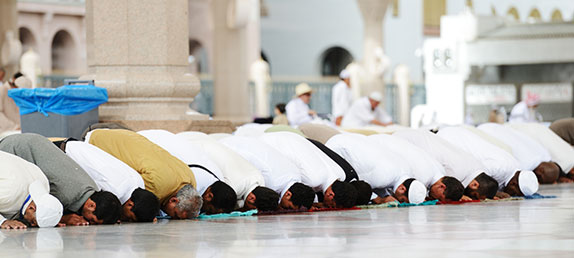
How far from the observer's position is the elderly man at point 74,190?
586 centimetres

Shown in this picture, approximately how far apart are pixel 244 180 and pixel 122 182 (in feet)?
3.07

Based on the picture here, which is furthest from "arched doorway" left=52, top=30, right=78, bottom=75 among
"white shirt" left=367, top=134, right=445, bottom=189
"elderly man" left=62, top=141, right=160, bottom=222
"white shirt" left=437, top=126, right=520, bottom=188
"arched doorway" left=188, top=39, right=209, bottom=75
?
"elderly man" left=62, top=141, right=160, bottom=222

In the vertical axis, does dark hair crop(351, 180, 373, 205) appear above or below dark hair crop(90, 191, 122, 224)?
below

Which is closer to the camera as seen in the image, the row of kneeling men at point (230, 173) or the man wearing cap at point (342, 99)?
the row of kneeling men at point (230, 173)

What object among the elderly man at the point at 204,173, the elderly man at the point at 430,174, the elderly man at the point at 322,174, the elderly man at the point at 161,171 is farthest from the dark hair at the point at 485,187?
the elderly man at the point at 161,171

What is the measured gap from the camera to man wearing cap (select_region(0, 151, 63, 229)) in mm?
5652

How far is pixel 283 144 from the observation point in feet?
23.7

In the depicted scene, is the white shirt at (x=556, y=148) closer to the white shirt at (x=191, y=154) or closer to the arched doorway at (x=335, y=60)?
the white shirt at (x=191, y=154)

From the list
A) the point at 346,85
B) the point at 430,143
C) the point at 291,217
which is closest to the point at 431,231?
the point at 291,217

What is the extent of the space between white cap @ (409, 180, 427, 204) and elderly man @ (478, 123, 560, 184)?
2.06 meters

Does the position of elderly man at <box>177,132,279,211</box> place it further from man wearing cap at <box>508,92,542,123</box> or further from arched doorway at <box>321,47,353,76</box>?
arched doorway at <box>321,47,353,76</box>

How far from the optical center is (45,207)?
18.6ft

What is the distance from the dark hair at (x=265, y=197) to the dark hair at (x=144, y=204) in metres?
0.80

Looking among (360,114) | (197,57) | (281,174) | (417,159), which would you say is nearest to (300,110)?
(360,114)
